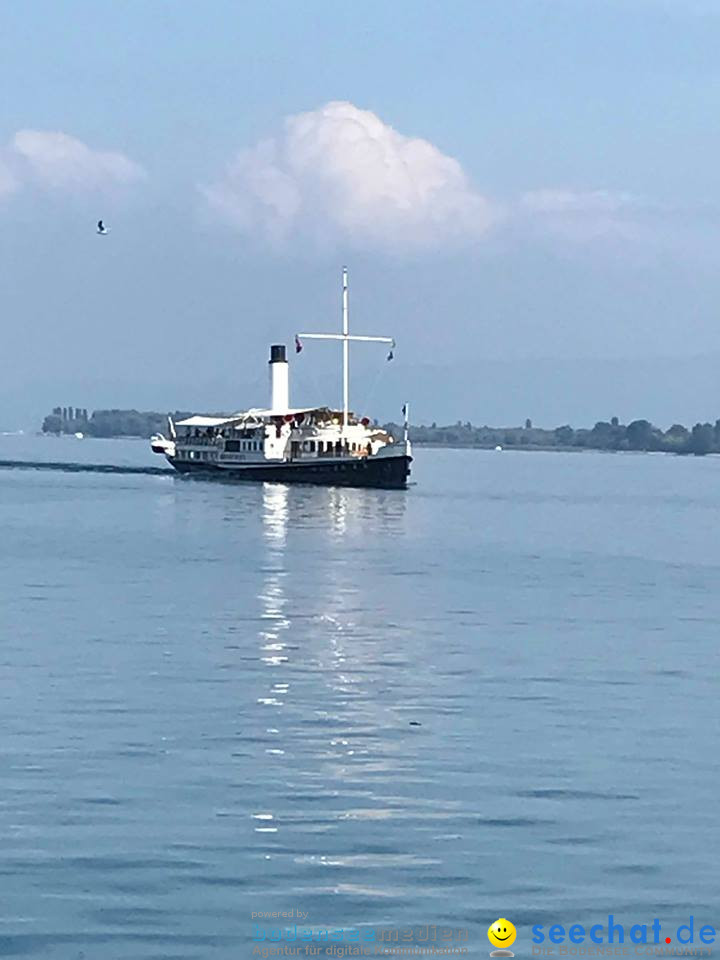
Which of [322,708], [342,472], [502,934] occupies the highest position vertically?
[342,472]

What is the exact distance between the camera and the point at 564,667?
35781 millimetres

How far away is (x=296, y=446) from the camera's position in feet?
440

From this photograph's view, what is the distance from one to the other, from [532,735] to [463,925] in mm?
10271

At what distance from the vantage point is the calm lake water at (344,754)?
18234mm

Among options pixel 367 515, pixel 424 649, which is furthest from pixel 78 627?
pixel 367 515

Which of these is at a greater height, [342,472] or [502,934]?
[342,472]

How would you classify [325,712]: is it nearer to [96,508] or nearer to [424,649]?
[424,649]

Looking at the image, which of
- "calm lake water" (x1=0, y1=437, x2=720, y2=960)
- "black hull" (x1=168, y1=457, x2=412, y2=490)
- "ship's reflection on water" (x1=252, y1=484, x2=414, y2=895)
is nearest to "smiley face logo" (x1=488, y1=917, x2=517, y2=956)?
"calm lake water" (x1=0, y1=437, x2=720, y2=960)

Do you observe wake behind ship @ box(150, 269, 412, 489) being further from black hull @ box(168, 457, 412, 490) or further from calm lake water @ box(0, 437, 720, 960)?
calm lake water @ box(0, 437, 720, 960)

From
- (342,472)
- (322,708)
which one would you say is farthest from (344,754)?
(342,472)

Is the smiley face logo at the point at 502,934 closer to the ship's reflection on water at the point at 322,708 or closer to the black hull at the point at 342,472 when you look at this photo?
the ship's reflection on water at the point at 322,708

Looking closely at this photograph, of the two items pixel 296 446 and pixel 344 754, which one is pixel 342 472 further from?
pixel 344 754

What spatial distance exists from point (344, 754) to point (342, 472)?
341ft

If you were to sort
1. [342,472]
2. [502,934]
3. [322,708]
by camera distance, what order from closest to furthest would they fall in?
1. [502,934]
2. [322,708]
3. [342,472]
